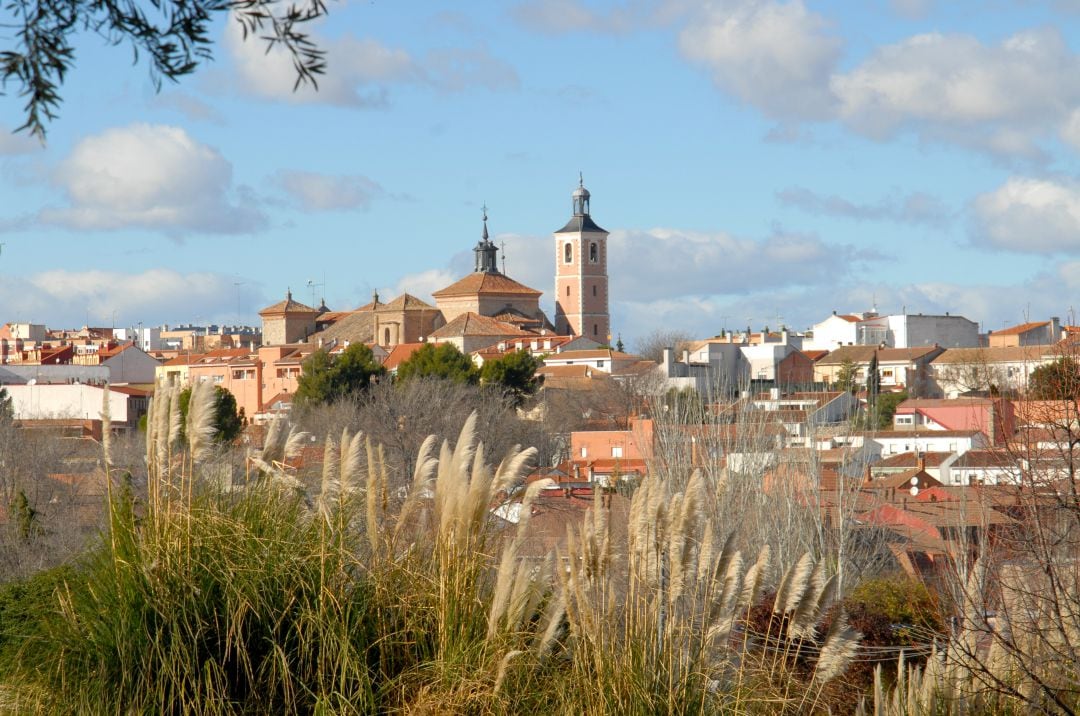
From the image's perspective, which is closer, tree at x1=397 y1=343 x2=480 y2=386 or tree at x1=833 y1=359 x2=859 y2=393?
tree at x1=397 y1=343 x2=480 y2=386

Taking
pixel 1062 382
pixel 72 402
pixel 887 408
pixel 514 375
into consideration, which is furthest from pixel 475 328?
pixel 1062 382

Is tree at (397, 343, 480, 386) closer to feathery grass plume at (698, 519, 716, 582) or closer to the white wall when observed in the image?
the white wall

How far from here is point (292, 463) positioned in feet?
18.4

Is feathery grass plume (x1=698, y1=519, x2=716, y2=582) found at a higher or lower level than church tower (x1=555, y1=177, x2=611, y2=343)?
lower

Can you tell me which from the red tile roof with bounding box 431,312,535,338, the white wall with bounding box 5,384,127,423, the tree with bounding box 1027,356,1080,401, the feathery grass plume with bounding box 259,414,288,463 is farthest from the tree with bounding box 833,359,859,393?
the feathery grass plume with bounding box 259,414,288,463

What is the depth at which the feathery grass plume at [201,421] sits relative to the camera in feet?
16.2

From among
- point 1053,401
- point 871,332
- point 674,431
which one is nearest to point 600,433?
point 674,431

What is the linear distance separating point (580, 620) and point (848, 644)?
2.70ft

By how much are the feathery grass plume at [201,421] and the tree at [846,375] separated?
58.4 metres

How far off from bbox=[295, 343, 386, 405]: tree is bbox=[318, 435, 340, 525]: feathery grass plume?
147 ft

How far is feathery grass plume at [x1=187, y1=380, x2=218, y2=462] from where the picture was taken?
4.95 meters

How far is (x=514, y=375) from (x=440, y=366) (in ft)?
8.63

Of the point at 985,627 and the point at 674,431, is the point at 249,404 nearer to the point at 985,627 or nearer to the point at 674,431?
the point at 674,431

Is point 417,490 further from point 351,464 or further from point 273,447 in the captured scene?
point 273,447
